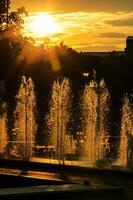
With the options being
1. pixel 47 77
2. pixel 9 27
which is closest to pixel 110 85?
pixel 47 77

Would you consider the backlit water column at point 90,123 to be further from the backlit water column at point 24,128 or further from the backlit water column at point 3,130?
the backlit water column at point 3,130

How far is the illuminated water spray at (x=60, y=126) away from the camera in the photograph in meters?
19.9

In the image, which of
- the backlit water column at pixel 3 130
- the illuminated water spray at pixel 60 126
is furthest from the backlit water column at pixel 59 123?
the backlit water column at pixel 3 130

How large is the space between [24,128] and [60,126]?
1.42 metres

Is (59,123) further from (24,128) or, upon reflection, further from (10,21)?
(10,21)

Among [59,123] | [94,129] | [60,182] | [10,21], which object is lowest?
[60,182]

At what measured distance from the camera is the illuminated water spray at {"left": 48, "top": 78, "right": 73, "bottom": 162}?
1992 cm

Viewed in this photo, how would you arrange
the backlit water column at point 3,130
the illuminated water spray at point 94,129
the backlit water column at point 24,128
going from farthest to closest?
the backlit water column at point 3,130, the illuminated water spray at point 94,129, the backlit water column at point 24,128

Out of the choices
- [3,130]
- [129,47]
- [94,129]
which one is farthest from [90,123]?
[129,47]

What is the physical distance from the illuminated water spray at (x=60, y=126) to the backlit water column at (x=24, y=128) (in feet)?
2.47

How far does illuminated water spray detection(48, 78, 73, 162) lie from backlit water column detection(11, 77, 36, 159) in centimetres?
75

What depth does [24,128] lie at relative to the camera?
82.9 ft

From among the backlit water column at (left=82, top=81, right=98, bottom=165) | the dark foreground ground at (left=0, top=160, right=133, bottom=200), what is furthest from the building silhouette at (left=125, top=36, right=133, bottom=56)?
the dark foreground ground at (left=0, top=160, right=133, bottom=200)

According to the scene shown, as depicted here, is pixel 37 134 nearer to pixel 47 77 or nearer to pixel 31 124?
pixel 31 124
